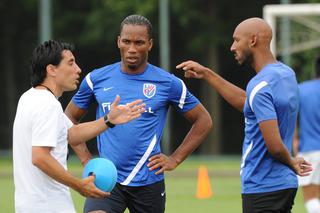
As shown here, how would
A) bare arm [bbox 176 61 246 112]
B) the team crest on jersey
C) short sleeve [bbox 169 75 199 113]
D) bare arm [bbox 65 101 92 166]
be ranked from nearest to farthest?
bare arm [bbox 176 61 246 112] → the team crest on jersey → short sleeve [bbox 169 75 199 113] → bare arm [bbox 65 101 92 166]

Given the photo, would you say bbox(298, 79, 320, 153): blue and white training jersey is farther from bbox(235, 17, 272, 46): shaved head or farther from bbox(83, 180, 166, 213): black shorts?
bbox(235, 17, 272, 46): shaved head

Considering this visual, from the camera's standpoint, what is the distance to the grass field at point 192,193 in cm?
1422

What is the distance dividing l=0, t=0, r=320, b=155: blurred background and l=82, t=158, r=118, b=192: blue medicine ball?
25621mm

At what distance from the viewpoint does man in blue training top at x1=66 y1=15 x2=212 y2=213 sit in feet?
26.5

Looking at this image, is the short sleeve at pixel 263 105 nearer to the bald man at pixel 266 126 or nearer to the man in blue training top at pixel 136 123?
the bald man at pixel 266 126

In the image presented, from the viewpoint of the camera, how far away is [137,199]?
26.7ft

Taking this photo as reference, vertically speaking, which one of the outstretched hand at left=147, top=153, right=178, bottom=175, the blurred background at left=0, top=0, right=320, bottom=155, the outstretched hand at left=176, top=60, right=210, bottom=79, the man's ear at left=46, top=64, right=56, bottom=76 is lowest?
the blurred background at left=0, top=0, right=320, bottom=155

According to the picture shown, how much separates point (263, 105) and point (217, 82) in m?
0.87

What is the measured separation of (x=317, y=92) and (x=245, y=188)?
14.6 ft

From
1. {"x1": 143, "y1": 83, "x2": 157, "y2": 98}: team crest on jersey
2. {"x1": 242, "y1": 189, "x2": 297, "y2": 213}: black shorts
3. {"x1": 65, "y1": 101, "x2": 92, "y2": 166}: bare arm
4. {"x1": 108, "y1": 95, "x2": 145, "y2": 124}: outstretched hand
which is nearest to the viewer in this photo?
{"x1": 108, "y1": 95, "x2": 145, "y2": 124}: outstretched hand

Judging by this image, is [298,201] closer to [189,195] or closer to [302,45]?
[189,195]

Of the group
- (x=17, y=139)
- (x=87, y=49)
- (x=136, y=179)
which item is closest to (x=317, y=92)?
(x=136, y=179)

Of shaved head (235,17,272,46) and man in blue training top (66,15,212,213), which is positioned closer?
shaved head (235,17,272,46)

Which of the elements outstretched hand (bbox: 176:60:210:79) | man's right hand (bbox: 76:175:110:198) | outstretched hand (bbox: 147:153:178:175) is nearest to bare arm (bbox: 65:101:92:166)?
outstretched hand (bbox: 147:153:178:175)
